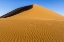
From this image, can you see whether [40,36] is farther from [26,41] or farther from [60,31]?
[60,31]

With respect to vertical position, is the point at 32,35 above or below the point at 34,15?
above

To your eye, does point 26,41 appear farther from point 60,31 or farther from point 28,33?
point 60,31

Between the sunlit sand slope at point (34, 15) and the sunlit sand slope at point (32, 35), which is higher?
the sunlit sand slope at point (32, 35)

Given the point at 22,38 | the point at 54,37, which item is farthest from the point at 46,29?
the point at 22,38

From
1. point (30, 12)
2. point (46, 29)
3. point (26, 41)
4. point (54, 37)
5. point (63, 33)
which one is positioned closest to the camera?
point (26, 41)

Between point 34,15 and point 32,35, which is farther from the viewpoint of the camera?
point 34,15

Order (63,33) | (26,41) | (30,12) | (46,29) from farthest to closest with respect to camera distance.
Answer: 1. (30,12)
2. (46,29)
3. (63,33)
4. (26,41)

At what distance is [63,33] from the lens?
11750mm

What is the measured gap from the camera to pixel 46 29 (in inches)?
504

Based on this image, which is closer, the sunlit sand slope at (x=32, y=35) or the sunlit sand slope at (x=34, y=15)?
the sunlit sand slope at (x=32, y=35)

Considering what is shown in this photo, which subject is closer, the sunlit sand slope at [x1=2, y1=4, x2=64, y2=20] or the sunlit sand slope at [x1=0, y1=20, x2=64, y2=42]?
the sunlit sand slope at [x1=0, y1=20, x2=64, y2=42]

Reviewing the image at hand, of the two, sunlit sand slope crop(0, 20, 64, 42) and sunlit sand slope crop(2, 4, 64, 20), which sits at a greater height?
sunlit sand slope crop(0, 20, 64, 42)

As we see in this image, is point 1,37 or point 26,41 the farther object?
point 1,37

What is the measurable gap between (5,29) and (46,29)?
367cm
